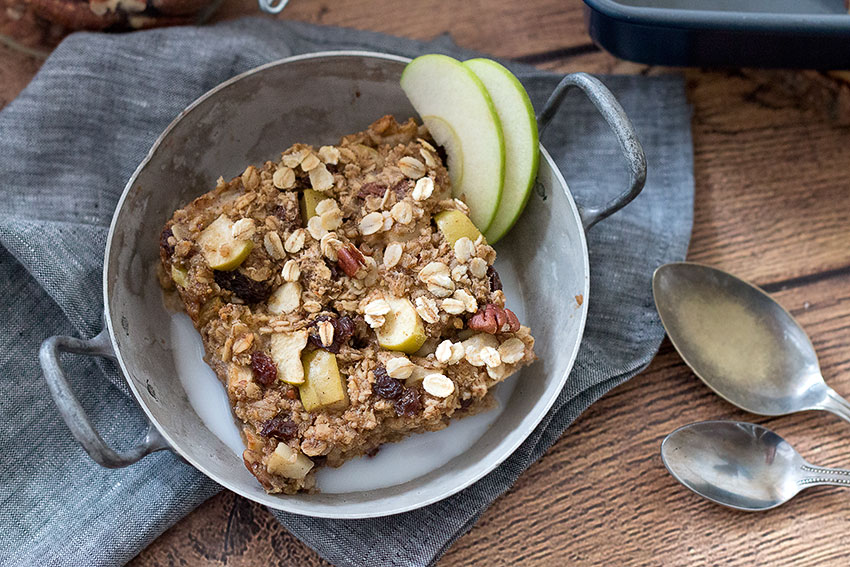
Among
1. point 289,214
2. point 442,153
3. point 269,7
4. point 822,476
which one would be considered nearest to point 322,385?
point 289,214

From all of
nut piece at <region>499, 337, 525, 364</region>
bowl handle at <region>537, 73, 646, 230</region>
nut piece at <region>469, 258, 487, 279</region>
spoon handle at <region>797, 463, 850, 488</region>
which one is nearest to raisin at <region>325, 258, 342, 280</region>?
nut piece at <region>469, 258, 487, 279</region>

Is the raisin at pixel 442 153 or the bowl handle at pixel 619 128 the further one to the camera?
the raisin at pixel 442 153

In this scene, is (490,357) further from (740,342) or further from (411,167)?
(740,342)

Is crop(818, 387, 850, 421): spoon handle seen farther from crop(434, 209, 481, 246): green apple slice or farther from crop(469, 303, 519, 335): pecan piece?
crop(434, 209, 481, 246): green apple slice

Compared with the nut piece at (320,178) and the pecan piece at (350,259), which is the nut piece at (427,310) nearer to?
the pecan piece at (350,259)

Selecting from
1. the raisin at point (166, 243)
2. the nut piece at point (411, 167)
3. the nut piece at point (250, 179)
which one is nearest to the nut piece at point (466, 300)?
the nut piece at point (411, 167)

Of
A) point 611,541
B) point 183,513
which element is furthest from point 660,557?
point 183,513
